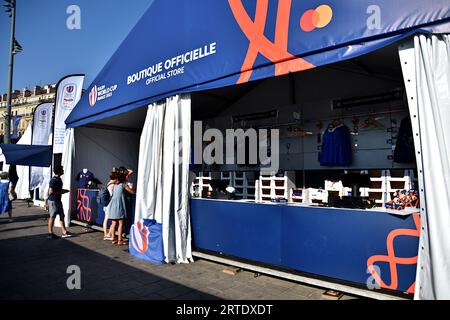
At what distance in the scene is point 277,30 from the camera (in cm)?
361

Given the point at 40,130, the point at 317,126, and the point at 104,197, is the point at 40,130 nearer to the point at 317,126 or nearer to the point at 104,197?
the point at 104,197

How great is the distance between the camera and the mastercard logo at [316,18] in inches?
127

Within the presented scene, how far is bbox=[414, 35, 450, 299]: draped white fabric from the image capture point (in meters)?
2.48

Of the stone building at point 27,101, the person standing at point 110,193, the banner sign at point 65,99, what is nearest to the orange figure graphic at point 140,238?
the person standing at point 110,193

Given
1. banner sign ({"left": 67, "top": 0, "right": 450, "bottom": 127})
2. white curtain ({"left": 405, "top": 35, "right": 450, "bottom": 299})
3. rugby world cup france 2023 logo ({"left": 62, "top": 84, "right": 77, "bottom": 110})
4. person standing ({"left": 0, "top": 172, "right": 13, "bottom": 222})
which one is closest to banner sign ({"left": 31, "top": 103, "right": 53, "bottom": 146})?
rugby world cup france 2023 logo ({"left": 62, "top": 84, "right": 77, "bottom": 110})

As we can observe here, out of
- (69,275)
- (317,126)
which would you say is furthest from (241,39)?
(69,275)

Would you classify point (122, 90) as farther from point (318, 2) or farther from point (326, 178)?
point (326, 178)

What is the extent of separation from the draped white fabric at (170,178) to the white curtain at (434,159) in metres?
3.19

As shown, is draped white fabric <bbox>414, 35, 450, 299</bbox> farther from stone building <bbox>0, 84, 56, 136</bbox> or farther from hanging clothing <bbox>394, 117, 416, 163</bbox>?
stone building <bbox>0, 84, 56, 136</bbox>

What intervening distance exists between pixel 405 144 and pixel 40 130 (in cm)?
1431

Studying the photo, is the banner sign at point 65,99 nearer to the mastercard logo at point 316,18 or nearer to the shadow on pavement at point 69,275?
the shadow on pavement at point 69,275

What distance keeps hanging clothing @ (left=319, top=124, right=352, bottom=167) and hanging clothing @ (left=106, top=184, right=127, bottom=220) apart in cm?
415
